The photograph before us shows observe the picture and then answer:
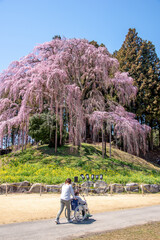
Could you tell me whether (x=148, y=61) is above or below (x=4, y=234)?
above

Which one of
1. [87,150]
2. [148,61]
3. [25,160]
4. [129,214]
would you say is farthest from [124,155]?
[129,214]

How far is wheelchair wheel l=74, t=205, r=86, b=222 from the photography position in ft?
25.4

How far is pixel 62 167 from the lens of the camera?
19359 millimetres

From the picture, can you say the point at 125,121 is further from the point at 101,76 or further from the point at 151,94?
the point at 151,94

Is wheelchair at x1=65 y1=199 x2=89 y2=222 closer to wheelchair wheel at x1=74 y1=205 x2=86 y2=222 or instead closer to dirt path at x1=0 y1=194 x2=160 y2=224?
wheelchair wheel at x1=74 y1=205 x2=86 y2=222

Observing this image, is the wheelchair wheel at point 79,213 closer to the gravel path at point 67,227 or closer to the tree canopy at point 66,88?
the gravel path at point 67,227

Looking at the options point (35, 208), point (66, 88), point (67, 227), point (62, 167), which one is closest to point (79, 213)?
point (67, 227)

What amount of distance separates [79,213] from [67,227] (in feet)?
3.26

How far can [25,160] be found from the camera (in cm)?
2109

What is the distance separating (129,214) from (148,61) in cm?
3068

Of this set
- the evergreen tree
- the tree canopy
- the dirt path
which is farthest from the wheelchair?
the evergreen tree

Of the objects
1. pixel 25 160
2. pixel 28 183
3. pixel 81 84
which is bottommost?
pixel 28 183

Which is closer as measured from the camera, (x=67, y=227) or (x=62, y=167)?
(x=67, y=227)

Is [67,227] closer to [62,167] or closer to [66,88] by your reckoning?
[62,167]
